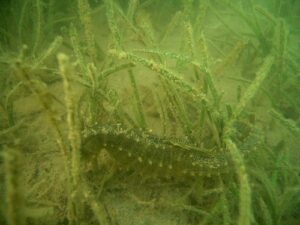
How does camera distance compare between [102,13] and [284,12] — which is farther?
[284,12]

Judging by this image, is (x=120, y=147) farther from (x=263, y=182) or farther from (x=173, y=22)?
(x=173, y=22)

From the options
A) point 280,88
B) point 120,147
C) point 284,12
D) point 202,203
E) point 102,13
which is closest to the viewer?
point 120,147

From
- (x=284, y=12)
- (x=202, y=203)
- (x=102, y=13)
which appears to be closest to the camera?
(x=202, y=203)

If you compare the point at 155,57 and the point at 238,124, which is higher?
the point at 155,57

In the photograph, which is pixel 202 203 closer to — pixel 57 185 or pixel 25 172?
pixel 57 185

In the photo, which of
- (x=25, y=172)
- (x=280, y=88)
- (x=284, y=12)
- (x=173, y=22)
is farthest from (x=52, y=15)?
(x=284, y=12)

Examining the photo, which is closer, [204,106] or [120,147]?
[120,147]

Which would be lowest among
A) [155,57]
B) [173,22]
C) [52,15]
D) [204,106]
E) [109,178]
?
[109,178]

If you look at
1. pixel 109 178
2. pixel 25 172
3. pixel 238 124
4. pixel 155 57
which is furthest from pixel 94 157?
pixel 238 124

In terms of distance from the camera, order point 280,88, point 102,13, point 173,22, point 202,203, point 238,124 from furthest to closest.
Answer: point 102,13 → point 173,22 → point 280,88 → point 238,124 → point 202,203
